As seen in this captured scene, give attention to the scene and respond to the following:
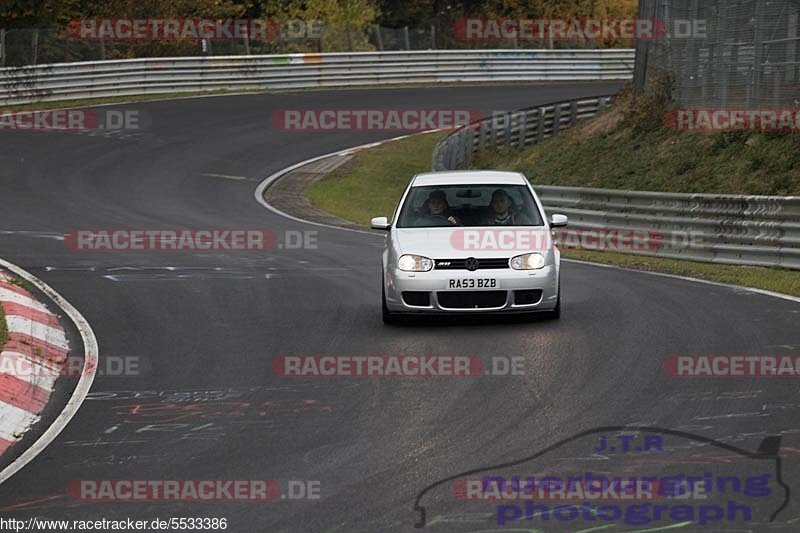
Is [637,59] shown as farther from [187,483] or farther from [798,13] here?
[187,483]

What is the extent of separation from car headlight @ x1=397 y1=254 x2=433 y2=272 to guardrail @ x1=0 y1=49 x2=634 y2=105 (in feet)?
91.3

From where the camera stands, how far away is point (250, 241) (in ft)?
68.6

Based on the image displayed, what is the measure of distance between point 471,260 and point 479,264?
85mm

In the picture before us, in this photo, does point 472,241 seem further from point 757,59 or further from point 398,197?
point 398,197

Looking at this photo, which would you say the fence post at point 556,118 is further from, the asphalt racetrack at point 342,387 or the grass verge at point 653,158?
the asphalt racetrack at point 342,387

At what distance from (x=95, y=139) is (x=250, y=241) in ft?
47.6

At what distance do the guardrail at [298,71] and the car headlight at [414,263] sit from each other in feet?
91.3

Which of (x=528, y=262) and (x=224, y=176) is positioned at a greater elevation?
(x=528, y=262)

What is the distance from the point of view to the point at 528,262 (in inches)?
496

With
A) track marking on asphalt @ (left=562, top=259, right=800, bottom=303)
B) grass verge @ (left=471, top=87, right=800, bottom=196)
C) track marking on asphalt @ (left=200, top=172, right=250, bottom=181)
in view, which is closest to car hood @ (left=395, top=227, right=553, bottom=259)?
track marking on asphalt @ (left=562, top=259, right=800, bottom=303)

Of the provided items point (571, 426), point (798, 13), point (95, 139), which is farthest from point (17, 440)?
point (95, 139)

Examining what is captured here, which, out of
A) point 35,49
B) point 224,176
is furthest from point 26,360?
point 35,49

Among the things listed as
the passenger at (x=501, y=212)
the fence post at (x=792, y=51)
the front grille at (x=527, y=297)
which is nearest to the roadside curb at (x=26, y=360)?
the front grille at (x=527, y=297)

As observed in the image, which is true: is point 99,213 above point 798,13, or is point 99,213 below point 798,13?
below
